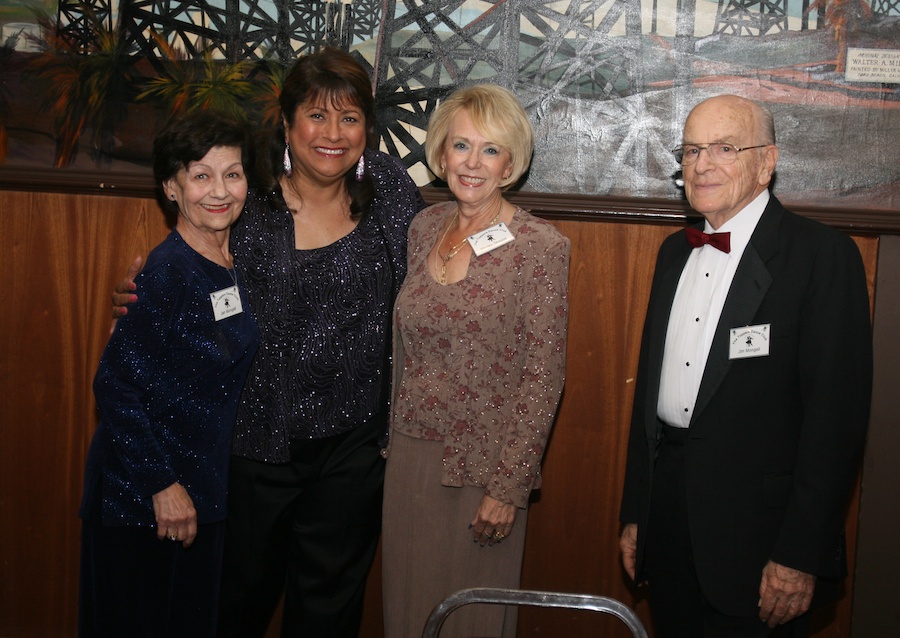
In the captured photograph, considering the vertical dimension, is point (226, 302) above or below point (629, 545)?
above

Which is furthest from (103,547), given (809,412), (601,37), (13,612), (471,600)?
(601,37)

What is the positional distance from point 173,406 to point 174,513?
28 cm

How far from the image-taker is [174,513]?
7.23 feet

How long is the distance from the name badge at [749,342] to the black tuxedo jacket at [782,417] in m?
0.01

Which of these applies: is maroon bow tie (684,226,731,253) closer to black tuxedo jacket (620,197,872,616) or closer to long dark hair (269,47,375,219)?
black tuxedo jacket (620,197,872,616)

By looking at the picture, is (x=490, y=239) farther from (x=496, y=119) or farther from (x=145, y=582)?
(x=145, y=582)

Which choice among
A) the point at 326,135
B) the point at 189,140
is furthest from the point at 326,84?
the point at 189,140

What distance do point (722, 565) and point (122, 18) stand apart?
2.64 m

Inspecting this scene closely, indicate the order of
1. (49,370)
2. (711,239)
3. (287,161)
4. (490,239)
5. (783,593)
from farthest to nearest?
(49,370) → (287,161) → (490,239) → (711,239) → (783,593)

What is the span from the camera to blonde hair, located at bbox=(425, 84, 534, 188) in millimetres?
2326

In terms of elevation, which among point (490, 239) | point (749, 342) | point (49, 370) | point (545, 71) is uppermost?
point (545, 71)

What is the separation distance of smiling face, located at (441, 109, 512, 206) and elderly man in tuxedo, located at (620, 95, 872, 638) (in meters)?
0.50

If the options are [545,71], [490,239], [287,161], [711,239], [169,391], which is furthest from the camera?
[545,71]

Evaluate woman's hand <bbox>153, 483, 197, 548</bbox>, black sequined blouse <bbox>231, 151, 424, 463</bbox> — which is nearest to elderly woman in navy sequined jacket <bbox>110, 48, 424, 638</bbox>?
black sequined blouse <bbox>231, 151, 424, 463</bbox>
